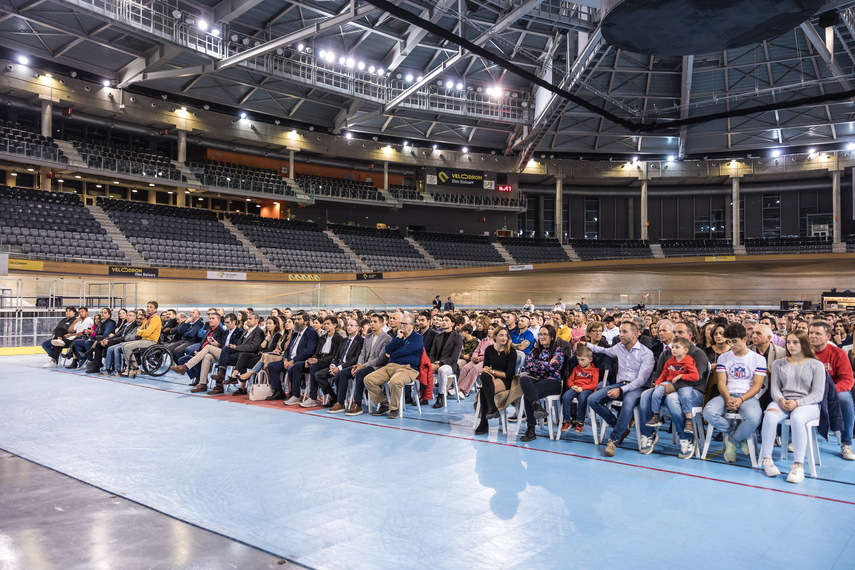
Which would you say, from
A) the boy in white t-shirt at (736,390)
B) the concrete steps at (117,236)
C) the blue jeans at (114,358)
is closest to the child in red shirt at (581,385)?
the boy in white t-shirt at (736,390)

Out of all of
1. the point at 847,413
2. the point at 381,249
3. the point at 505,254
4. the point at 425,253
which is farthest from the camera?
the point at 505,254

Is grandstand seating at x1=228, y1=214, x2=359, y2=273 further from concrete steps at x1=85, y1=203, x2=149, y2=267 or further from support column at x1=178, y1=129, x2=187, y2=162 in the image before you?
concrete steps at x1=85, y1=203, x2=149, y2=267

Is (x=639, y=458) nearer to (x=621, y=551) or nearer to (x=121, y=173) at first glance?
(x=621, y=551)

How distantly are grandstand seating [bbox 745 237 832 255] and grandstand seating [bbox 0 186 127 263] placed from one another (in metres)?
34.8

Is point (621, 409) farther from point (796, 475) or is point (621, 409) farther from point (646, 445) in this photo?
point (796, 475)

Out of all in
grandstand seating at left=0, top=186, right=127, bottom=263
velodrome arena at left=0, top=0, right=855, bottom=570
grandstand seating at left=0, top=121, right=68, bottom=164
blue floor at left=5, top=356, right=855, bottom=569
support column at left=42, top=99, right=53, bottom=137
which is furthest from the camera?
support column at left=42, top=99, right=53, bottom=137

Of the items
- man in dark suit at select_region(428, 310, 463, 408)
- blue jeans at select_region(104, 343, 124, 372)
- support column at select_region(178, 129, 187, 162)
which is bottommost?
blue jeans at select_region(104, 343, 124, 372)

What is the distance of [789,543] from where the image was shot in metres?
3.46

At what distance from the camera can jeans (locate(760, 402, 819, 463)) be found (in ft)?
16.0

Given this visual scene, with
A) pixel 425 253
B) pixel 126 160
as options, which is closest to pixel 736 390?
pixel 126 160

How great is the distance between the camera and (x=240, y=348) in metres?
9.48

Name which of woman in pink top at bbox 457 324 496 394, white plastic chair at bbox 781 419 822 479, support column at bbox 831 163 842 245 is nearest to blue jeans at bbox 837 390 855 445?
white plastic chair at bbox 781 419 822 479

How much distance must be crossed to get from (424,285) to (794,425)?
26.2 metres

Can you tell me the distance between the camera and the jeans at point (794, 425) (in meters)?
4.88
